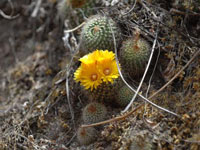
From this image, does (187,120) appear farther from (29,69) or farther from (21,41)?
(21,41)

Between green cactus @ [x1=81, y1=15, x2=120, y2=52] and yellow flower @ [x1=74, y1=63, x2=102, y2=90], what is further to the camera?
green cactus @ [x1=81, y1=15, x2=120, y2=52]

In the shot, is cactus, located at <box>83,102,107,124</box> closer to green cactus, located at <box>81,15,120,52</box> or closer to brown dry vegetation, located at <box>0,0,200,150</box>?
brown dry vegetation, located at <box>0,0,200,150</box>

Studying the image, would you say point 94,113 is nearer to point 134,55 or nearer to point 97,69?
point 97,69

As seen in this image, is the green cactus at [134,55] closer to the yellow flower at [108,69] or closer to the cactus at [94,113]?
the yellow flower at [108,69]

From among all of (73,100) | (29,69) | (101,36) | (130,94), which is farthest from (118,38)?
(29,69)

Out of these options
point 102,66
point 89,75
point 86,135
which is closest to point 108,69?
point 102,66

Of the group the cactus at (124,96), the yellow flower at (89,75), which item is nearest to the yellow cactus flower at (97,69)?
the yellow flower at (89,75)

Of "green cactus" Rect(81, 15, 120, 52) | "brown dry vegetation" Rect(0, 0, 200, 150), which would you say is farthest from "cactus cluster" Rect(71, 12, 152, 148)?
"brown dry vegetation" Rect(0, 0, 200, 150)
